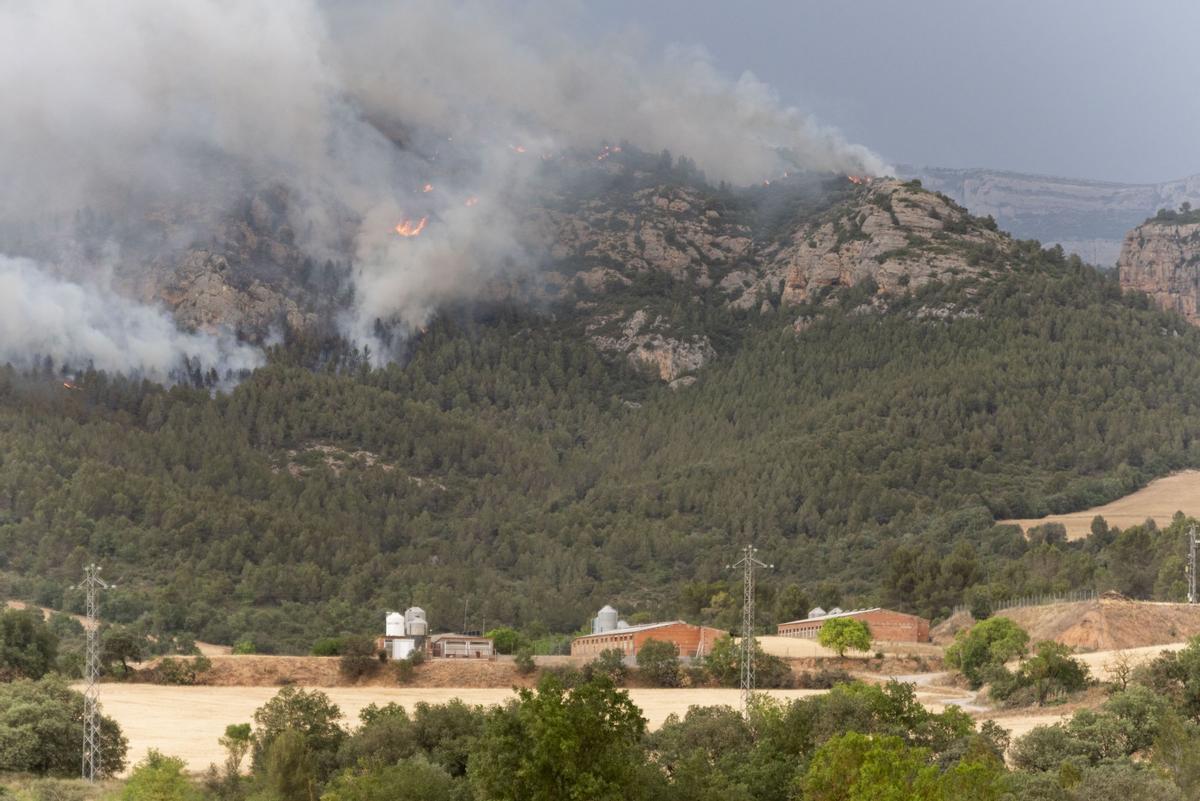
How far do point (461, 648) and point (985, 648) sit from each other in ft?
127

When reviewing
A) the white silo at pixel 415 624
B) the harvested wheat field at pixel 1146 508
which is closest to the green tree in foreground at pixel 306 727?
the white silo at pixel 415 624

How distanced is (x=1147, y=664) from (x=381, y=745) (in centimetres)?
3900

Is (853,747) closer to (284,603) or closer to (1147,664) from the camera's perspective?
(1147,664)

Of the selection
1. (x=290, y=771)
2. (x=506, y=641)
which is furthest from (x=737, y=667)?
(x=290, y=771)

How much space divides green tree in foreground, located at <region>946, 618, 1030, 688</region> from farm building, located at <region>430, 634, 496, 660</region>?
110 feet

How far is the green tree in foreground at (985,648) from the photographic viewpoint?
105938mm

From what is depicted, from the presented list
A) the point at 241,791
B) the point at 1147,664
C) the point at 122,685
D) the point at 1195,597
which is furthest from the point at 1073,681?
the point at 122,685

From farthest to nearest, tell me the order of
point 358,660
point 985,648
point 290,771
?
point 358,660
point 985,648
point 290,771

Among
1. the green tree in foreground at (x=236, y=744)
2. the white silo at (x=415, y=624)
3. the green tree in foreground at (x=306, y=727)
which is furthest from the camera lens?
the white silo at (x=415, y=624)

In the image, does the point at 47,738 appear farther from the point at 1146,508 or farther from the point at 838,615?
the point at 1146,508

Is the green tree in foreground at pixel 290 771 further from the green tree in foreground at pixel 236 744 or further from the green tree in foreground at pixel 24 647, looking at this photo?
the green tree in foreground at pixel 24 647

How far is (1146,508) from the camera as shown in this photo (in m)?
180

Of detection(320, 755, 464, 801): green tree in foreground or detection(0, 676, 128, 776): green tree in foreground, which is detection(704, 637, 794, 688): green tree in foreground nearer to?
detection(0, 676, 128, 776): green tree in foreground

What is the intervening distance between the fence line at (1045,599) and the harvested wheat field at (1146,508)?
3744 centimetres
